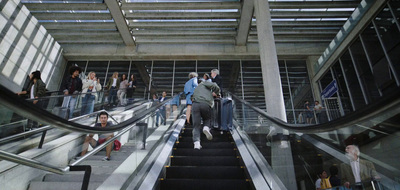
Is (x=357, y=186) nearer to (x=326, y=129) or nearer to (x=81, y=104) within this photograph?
(x=326, y=129)

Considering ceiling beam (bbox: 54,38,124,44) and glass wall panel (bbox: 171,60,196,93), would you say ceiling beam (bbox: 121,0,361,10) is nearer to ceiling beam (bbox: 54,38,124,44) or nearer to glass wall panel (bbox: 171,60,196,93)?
ceiling beam (bbox: 54,38,124,44)

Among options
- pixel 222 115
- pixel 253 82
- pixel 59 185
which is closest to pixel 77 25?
pixel 253 82

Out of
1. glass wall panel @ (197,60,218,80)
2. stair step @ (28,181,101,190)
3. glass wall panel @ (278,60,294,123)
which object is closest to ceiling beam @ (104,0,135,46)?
glass wall panel @ (197,60,218,80)

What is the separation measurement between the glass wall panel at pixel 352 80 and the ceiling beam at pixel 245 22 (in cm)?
465

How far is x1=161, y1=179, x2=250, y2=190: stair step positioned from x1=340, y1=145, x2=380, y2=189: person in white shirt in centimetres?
151

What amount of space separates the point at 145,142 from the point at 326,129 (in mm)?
2513

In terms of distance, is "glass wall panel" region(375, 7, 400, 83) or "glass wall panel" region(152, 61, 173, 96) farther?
"glass wall panel" region(152, 61, 173, 96)

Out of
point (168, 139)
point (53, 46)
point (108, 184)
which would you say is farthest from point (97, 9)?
point (108, 184)

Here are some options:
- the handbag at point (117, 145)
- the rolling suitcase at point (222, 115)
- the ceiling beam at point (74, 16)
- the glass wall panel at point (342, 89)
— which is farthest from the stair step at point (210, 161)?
the ceiling beam at point (74, 16)

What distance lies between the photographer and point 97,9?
37.4 feet

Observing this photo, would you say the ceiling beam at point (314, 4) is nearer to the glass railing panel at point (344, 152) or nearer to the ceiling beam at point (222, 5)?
the ceiling beam at point (222, 5)

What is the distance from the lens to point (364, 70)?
8.90 m

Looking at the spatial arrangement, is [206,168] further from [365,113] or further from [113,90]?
[113,90]

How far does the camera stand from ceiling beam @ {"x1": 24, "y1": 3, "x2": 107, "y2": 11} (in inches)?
440
